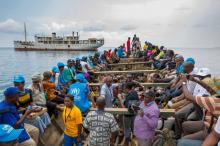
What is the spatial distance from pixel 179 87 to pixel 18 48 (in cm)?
9591

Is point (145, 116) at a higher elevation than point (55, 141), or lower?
higher

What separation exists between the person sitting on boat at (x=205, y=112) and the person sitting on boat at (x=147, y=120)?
56 centimetres

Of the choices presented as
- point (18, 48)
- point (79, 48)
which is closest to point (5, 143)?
point (79, 48)

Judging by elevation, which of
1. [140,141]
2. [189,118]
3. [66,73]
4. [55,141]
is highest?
[66,73]

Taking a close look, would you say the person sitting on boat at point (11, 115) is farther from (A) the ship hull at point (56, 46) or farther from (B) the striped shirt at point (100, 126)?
(A) the ship hull at point (56, 46)

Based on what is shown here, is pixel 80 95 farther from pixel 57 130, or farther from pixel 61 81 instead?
pixel 61 81

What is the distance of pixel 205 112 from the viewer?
3.96 meters

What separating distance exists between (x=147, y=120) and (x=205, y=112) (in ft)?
3.16

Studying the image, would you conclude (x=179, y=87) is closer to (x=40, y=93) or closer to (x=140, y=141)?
(x=140, y=141)

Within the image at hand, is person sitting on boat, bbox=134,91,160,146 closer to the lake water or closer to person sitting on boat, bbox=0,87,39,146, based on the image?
person sitting on boat, bbox=0,87,39,146

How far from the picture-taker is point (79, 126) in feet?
15.1

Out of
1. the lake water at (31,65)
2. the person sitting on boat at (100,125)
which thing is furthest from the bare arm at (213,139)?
the lake water at (31,65)

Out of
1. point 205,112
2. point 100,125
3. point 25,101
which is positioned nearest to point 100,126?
point 100,125

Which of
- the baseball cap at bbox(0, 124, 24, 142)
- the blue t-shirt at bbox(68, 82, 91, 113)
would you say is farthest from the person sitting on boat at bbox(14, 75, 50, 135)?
the baseball cap at bbox(0, 124, 24, 142)
